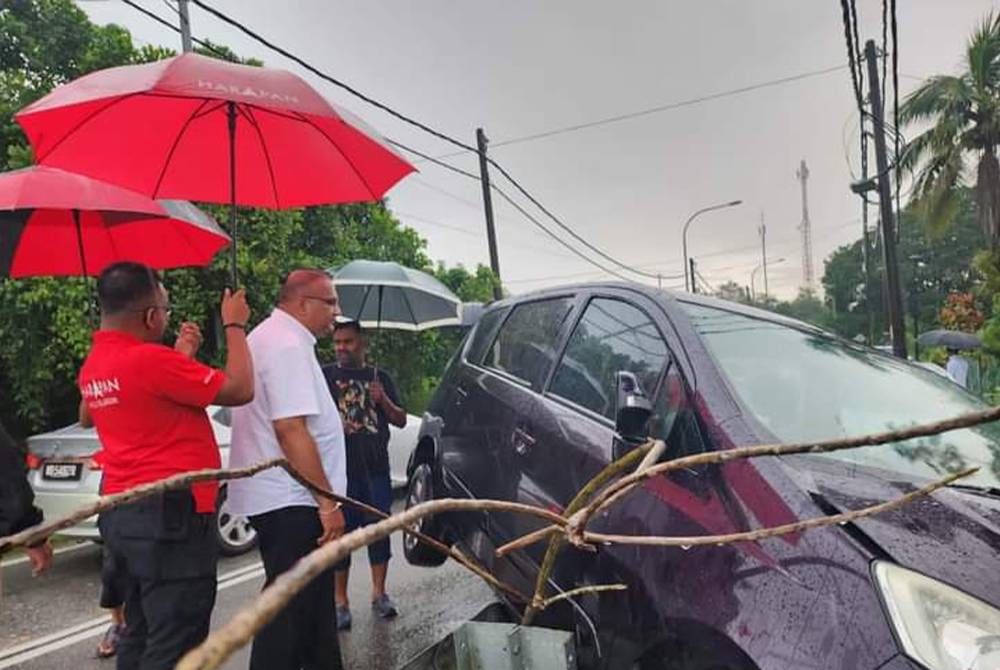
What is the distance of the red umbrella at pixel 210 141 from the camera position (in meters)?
2.54

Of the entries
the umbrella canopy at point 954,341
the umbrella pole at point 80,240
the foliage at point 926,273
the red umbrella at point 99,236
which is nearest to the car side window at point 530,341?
the red umbrella at point 99,236

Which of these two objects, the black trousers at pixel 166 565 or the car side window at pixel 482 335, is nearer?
the black trousers at pixel 166 565

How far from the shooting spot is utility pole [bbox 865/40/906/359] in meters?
12.4

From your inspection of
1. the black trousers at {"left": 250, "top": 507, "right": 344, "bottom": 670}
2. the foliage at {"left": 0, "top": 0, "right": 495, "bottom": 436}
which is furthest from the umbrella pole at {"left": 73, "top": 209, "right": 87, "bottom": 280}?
the foliage at {"left": 0, "top": 0, "right": 495, "bottom": 436}

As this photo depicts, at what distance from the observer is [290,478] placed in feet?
8.61

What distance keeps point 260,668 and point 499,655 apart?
105cm

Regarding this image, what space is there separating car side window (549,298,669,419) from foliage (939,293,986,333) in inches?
786

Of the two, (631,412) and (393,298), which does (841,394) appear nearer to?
(631,412)

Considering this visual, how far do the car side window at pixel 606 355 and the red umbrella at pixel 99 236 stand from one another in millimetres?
2106

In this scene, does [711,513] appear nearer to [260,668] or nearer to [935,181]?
[260,668]

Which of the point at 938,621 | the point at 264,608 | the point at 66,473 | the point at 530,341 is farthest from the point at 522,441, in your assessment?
the point at 66,473

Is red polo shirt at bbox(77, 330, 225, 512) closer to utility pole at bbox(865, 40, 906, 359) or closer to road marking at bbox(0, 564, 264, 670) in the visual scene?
road marking at bbox(0, 564, 264, 670)

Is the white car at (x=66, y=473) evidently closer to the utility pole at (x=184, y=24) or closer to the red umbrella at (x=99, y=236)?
the red umbrella at (x=99, y=236)

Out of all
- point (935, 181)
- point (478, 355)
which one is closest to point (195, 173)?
point (478, 355)
